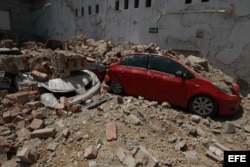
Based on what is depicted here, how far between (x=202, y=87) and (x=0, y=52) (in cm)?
772

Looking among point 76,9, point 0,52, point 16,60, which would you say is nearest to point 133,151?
point 16,60

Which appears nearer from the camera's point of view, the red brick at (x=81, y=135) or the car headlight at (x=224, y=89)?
the red brick at (x=81, y=135)

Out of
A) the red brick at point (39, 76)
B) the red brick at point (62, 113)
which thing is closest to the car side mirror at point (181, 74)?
the red brick at point (62, 113)

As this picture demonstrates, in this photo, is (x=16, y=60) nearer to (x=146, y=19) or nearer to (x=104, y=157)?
(x=104, y=157)

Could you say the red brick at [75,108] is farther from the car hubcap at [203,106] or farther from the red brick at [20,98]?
the car hubcap at [203,106]

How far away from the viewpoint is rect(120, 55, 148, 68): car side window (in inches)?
268

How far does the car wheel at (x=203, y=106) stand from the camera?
231 inches

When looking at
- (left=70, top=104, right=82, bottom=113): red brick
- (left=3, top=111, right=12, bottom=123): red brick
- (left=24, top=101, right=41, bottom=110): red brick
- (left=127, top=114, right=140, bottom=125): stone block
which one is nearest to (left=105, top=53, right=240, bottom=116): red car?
(left=127, top=114, right=140, bottom=125): stone block

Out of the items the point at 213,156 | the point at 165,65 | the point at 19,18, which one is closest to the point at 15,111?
the point at 165,65

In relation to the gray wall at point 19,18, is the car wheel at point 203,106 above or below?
below

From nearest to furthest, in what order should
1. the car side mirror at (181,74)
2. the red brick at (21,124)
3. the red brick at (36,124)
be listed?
the red brick at (36,124)
the red brick at (21,124)
the car side mirror at (181,74)

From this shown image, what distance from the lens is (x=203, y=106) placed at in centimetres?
600

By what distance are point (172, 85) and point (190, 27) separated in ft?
16.1

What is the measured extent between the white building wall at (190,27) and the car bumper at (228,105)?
320 cm
